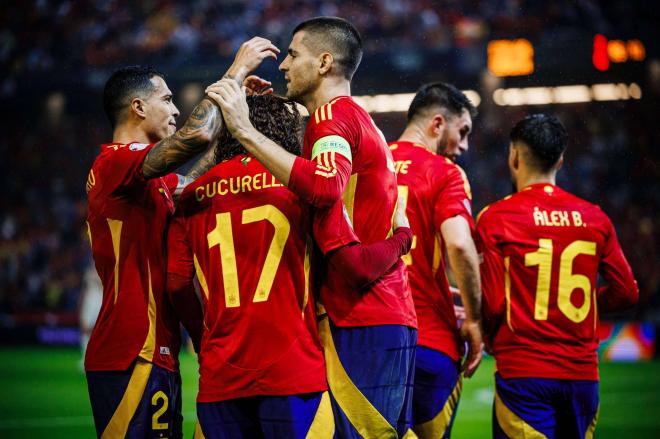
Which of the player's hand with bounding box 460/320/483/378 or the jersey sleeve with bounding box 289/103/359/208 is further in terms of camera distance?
the player's hand with bounding box 460/320/483/378

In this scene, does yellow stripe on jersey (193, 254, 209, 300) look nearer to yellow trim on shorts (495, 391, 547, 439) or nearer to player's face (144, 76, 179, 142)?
player's face (144, 76, 179, 142)

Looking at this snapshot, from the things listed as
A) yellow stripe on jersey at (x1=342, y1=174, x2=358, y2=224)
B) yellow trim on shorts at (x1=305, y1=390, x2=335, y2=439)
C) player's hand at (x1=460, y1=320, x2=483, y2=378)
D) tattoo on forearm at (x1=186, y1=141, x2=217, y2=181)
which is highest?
tattoo on forearm at (x1=186, y1=141, x2=217, y2=181)

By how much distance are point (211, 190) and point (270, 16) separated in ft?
60.4

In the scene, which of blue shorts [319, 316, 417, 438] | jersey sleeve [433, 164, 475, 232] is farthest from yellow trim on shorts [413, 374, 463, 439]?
blue shorts [319, 316, 417, 438]

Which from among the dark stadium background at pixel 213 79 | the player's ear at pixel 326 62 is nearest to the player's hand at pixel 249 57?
the player's ear at pixel 326 62

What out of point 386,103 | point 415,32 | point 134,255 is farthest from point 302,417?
point 415,32

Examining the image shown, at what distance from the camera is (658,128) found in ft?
41.7

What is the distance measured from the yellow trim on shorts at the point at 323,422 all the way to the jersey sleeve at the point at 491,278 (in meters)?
1.58

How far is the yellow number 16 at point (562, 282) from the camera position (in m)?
4.07

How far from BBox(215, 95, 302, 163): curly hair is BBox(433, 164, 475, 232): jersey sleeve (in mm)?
1282

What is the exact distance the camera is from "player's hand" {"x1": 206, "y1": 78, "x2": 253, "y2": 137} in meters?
2.95

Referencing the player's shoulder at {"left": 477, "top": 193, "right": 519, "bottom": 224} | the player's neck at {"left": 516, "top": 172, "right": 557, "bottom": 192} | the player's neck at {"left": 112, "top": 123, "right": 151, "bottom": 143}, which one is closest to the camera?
the player's neck at {"left": 112, "top": 123, "right": 151, "bottom": 143}

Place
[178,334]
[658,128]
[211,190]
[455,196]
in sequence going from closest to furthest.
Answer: [211,190]
[178,334]
[455,196]
[658,128]

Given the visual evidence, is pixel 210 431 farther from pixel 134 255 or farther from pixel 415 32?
pixel 415 32
